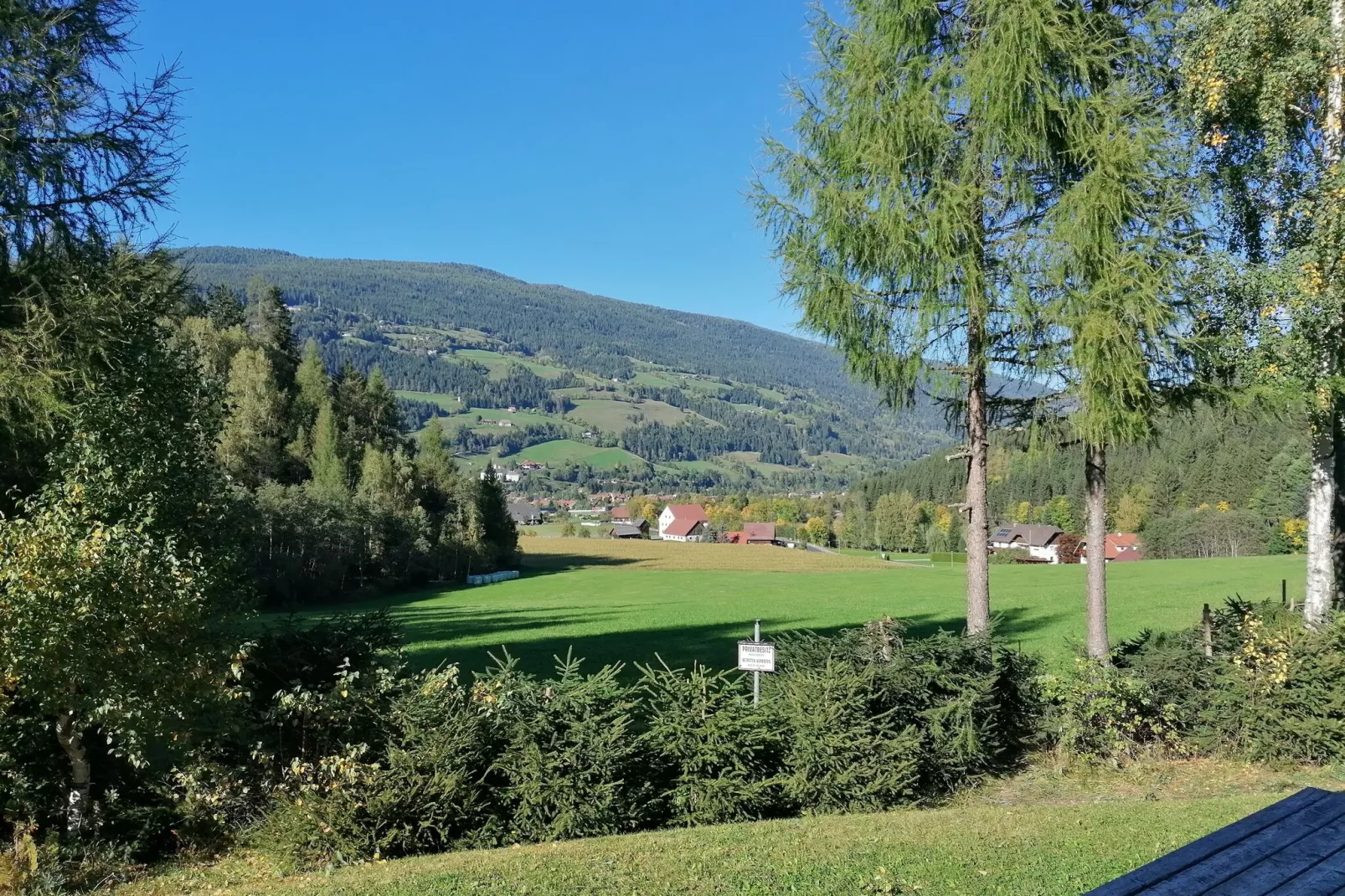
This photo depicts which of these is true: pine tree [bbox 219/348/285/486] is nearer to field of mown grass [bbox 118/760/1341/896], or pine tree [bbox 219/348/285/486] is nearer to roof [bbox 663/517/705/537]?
field of mown grass [bbox 118/760/1341/896]

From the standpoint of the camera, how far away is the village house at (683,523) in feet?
466

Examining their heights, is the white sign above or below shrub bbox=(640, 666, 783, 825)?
above

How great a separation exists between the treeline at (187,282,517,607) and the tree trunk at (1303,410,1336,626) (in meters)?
38.6

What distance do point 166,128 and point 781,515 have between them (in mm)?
136943

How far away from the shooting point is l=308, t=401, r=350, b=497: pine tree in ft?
178

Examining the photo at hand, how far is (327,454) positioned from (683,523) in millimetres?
93158

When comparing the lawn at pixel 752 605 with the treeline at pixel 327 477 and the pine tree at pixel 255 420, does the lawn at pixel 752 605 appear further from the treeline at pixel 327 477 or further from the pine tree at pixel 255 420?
the pine tree at pixel 255 420

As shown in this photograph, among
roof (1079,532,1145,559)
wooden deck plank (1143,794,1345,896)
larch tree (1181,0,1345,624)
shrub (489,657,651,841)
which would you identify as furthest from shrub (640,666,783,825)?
roof (1079,532,1145,559)

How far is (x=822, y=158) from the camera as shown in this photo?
10.8m

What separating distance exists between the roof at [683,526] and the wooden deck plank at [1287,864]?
13892 cm

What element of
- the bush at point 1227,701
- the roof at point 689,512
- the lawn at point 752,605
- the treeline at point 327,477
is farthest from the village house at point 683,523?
the bush at point 1227,701

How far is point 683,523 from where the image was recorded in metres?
144

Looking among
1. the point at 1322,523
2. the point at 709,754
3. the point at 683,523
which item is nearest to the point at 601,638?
the point at 709,754

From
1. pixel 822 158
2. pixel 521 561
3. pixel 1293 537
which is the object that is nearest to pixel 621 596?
pixel 521 561
